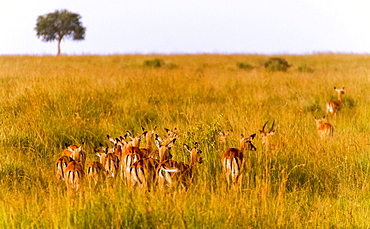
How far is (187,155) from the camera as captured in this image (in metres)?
6.90

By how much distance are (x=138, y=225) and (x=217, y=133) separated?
3.20m

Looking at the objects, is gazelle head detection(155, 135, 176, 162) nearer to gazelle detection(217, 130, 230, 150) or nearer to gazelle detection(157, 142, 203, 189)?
gazelle detection(157, 142, 203, 189)

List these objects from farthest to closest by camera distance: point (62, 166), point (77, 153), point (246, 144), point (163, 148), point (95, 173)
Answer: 1. point (246, 144)
2. point (77, 153)
3. point (163, 148)
4. point (62, 166)
5. point (95, 173)

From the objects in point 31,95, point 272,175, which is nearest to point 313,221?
point 272,175

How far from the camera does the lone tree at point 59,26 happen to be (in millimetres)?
49500

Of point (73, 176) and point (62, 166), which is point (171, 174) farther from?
point (62, 166)

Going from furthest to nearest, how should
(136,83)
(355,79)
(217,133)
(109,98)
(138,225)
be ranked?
(355,79), (136,83), (109,98), (217,133), (138,225)

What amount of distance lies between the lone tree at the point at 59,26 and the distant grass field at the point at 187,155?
36.8 meters

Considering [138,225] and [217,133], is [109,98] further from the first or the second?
[138,225]

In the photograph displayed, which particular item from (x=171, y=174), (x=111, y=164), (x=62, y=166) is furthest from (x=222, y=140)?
(x=62, y=166)

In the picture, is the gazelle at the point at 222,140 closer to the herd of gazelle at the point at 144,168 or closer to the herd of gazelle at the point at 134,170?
the herd of gazelle at the point at 144,168

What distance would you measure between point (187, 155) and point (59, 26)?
1792 inches

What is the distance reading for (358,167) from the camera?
6.68m

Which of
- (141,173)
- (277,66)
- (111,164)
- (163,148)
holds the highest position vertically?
(277,66)
